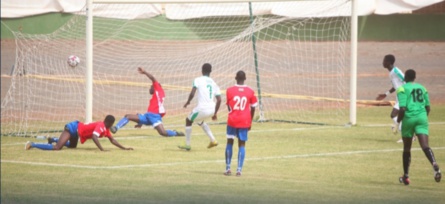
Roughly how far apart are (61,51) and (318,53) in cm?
1161

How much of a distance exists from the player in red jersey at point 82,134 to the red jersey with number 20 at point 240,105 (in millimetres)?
3511

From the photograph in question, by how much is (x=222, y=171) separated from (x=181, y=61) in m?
13.9

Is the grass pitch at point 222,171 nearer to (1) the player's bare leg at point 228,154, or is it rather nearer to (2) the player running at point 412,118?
(1) the player's bare leg at point 228,154

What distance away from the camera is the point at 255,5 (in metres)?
37.4

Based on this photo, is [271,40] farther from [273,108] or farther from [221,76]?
[273,108]

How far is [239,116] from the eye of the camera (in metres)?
17.5

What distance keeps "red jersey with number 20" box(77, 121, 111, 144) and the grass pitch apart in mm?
329

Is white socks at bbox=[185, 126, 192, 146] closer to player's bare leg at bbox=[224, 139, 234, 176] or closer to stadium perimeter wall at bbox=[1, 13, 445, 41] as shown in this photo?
player's bare leg at bbox=[224, 139, 234, 176]

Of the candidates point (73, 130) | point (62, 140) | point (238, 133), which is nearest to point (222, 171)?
point (238, 133)

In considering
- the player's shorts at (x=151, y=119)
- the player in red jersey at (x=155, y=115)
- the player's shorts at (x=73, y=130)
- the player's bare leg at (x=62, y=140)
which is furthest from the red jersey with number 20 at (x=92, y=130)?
the player's shorts at (x=151, y=119)

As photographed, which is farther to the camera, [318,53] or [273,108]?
[318,53]

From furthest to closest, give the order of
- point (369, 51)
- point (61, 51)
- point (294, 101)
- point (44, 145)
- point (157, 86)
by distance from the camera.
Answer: point (369, 51) < point (294, 101) < point (61, 51) < point (157, 86) < point (44, 145)

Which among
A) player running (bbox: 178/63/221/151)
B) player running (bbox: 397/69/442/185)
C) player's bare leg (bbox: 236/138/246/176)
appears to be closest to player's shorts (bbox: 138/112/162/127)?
player running (bbox: 178/63/221/151)

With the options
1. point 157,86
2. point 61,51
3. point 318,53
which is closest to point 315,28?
point 318,53
